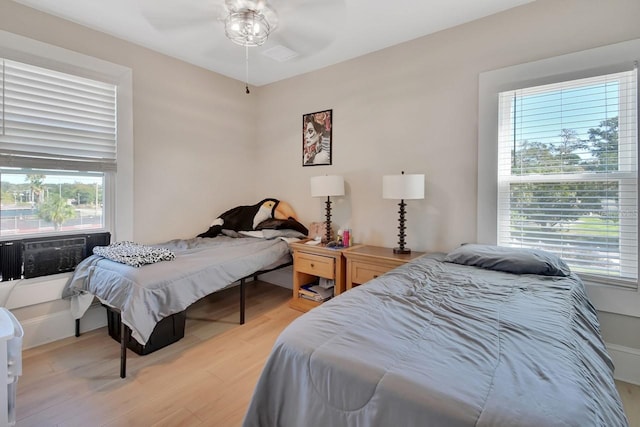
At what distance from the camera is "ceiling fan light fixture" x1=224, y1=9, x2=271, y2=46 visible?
211 cm

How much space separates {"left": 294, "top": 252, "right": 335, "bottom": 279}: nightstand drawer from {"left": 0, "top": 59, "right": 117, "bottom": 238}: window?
184cm

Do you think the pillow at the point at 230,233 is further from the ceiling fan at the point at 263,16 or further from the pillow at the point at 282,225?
the ceiling fan at the point at 263,16

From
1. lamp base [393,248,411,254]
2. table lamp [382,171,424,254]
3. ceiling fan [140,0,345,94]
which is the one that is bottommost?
lamp base [393,248,411,254]

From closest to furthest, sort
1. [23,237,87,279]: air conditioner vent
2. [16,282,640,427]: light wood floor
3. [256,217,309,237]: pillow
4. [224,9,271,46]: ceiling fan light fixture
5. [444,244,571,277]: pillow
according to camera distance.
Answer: [16,282,640,427]: light wood floor
[444,244,571,277]: pillow
[224,9,271,46]: ceiling fan light fixture
[23,237,87,279]: air conditioner vent
[256,217,309,237]: pillow

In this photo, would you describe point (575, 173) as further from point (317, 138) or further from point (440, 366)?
point (317, 138)

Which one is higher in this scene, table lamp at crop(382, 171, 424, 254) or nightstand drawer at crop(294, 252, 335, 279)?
table lamp at crop(382, 171, 424, 254)

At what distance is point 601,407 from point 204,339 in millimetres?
2481

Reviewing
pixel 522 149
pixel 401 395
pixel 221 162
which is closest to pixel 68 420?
pixel 401 395

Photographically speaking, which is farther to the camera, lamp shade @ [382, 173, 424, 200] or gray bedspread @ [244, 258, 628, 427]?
lamp shade @ [382, 173, 424, 200]

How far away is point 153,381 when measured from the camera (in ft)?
6.45

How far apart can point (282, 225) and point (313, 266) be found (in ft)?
2.19

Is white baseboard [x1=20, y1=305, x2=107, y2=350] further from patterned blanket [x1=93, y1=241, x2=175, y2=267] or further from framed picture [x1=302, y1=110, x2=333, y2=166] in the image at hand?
framed picture [x1=302, y1=110, x2=333, y2=166]

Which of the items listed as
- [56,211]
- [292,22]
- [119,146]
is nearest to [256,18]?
[292,22]

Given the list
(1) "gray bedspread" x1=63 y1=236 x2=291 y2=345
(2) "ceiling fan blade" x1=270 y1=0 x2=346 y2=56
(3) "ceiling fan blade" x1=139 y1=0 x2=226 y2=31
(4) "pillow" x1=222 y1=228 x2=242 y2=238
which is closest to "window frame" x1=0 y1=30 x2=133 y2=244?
(1) "gray bedspread" x1=63 y1=236 x2=291 y2=345
